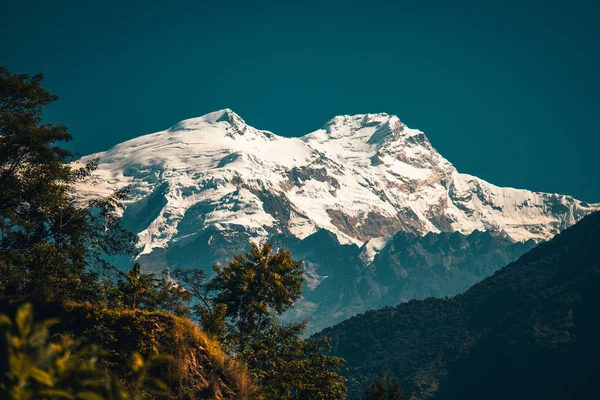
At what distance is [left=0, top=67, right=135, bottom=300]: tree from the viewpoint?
35.0 metres

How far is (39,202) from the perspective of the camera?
1506 inches

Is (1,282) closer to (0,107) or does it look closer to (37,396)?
(0,107)

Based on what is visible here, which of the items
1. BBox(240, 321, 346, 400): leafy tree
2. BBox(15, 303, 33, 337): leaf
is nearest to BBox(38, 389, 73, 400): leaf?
BBox(15, 303, 33, 337): leaf

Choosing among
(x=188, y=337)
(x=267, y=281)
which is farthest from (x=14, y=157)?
(x=188, y=337)

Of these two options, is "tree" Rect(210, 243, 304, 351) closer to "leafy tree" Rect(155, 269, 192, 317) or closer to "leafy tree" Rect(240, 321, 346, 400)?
"leafy tree" Rect(240, 321, 346, 400)

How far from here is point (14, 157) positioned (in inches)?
1567

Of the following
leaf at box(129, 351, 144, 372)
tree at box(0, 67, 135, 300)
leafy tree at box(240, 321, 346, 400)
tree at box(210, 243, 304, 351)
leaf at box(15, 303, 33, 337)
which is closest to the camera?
leaf at box(15, 303, 33, 337)

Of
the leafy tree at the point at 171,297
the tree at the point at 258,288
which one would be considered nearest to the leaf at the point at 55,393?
the tree at the point at 258,288

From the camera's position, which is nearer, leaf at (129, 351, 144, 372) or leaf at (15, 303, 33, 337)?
leaf at (15, 303, 33, 337)

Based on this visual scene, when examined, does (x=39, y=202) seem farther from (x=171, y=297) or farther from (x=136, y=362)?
(x=136, y=362)

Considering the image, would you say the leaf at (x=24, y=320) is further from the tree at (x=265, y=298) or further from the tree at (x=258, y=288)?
the tree at (x=258, y=288)

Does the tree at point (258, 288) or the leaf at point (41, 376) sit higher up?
the tree at point (258, 288)

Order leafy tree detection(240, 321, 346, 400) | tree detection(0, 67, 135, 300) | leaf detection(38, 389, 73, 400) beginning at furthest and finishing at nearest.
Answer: tree detection(0, 67, 135, 300) < leafy tree detection(240, 321, 346, 400) < leaf detection(38, 389, 73, 400)

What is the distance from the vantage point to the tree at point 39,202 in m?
35.0
